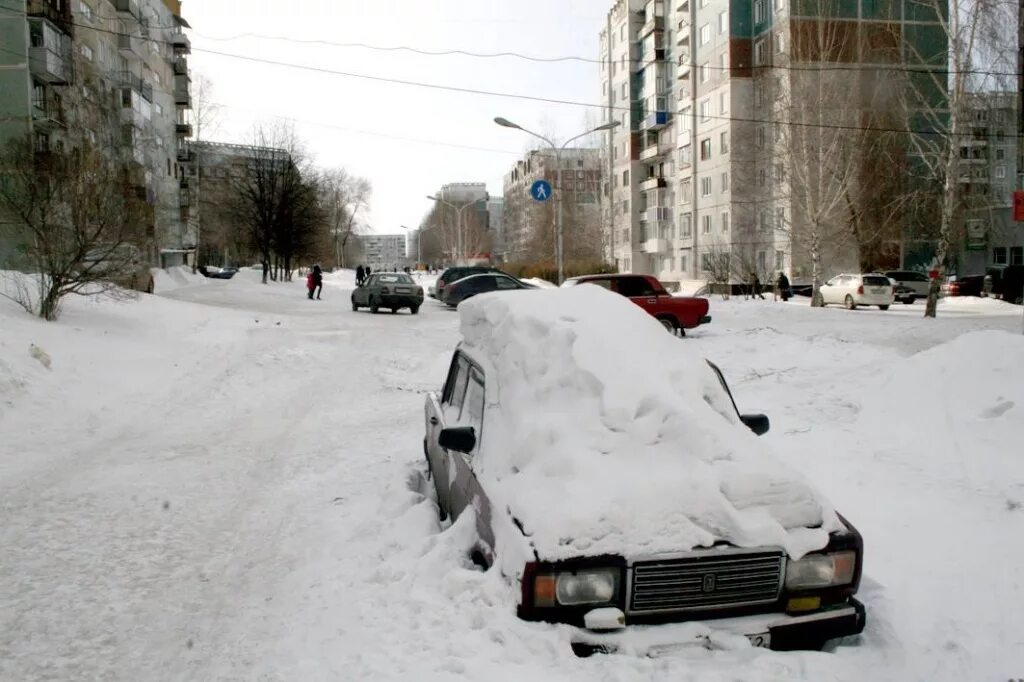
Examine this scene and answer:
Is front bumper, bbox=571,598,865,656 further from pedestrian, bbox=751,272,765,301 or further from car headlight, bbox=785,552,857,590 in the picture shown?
pedestrian, bbox=751,272,765,301

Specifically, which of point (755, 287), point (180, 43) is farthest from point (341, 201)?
point (755, 287)

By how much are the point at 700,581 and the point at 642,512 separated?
38 cm

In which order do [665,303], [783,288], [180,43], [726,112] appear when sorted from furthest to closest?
[180,43], [726,112], [783,288], [665,303]

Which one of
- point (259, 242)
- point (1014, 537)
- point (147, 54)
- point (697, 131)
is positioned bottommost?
point (1014, 537)

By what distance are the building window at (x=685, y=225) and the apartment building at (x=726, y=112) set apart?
0.25ft

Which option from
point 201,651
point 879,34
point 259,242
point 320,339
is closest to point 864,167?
point 879,34

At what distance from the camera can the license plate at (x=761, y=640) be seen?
3545 mm

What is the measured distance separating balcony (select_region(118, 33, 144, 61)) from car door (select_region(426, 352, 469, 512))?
61219 mm

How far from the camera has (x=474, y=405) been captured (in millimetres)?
5219

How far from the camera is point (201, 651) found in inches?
153

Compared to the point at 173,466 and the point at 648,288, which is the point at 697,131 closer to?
the point at 648,288

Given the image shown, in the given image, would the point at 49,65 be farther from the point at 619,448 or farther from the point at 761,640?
the point at 761,640

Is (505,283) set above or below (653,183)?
below

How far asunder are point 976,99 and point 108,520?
1274 inches
